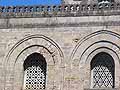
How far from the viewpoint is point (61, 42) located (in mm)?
19016

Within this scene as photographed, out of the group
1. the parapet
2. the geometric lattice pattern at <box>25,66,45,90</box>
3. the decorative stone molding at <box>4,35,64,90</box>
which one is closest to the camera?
the decorative stone molding at <box>4,35,64,90</box>

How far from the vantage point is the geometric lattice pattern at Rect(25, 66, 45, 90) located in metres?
19.0

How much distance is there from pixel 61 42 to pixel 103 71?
2.34 m

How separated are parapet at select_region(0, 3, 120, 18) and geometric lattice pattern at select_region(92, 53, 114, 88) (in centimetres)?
206

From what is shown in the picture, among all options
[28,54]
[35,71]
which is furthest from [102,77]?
A: [28,54]

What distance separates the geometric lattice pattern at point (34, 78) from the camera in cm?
1900

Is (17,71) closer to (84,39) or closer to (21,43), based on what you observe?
(21,43)

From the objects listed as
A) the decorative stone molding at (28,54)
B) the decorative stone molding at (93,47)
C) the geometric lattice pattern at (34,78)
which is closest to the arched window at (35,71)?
the geometric lattice pattern at (34,78)

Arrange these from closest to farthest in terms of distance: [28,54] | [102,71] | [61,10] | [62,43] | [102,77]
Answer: [102,77] → [102,71] → [62,43] → [28,54] → [61,10]

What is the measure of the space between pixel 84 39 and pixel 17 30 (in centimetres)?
325

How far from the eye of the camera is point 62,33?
1917 centimetres

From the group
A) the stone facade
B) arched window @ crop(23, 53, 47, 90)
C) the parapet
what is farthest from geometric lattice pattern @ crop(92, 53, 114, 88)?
arched window @ crop(23, 53, 47, 90)

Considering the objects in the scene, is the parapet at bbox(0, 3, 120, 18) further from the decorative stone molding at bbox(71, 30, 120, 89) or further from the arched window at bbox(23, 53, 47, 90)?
the arched window at bbox(23, 53, 47, 90)

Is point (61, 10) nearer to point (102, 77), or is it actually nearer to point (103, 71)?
point (103, 71)
